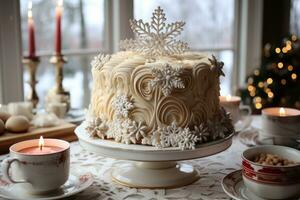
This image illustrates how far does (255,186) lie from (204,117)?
0.66 ft

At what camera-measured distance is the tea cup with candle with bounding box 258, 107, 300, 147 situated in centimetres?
115

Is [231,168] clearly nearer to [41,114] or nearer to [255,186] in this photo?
[255,186]

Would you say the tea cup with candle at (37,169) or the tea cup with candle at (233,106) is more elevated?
the tea cup with candle at (233,106)

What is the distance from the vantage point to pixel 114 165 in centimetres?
112

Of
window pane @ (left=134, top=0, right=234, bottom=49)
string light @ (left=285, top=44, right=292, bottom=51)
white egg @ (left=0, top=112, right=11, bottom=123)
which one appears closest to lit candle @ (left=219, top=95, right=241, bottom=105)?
white egg @ (left=0, top=112, right=11, bottom=123)

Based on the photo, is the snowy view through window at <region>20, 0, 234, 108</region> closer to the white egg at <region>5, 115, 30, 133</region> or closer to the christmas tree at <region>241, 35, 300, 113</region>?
the christmas tree at <region>241, 35, 300, 113</region>

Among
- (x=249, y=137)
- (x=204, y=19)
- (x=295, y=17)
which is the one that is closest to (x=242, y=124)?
(x=249, y=137)

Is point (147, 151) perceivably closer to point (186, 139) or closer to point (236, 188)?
point (186, 139)

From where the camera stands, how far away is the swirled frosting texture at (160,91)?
3.08 ft

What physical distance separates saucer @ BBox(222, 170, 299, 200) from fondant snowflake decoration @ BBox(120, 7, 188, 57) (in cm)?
32

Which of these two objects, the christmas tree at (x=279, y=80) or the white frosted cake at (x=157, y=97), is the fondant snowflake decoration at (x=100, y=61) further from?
the christmas tree at (x=279, y=80)

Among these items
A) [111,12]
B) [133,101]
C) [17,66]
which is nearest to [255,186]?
[133,101]

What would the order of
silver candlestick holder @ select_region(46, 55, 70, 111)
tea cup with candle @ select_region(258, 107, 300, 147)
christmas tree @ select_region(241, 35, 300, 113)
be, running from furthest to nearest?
christmas tree @ select_region(241, 35, 300, 113) → silver candlestick holder @ select_region(46, 55, 70, 111) → tea cup with candle @ select_region(258, 107, 300, 147)

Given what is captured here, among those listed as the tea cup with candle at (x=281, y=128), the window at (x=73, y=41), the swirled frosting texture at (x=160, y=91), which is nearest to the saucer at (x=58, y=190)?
the swirled frosting texture at (x=160, y=91)
